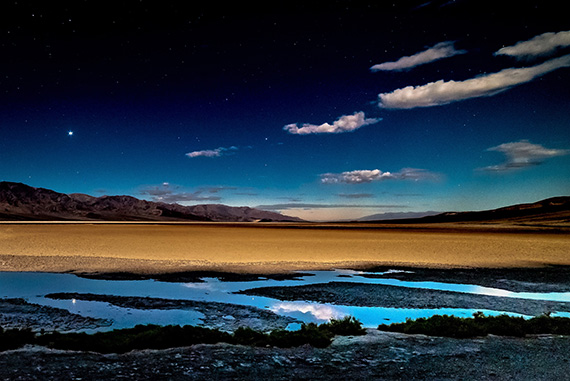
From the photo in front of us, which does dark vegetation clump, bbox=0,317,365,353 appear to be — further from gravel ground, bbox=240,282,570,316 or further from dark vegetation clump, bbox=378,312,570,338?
gravel ground, bbox=240,282,570,316

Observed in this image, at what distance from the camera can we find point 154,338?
873cm

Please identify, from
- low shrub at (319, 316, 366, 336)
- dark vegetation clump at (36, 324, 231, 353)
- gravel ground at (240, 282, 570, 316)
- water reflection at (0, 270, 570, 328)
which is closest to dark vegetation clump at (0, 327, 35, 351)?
dark vegetation clump at (36, 324, 231, 353)

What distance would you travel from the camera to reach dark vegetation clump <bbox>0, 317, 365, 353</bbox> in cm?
831

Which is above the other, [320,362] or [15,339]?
[15,339]

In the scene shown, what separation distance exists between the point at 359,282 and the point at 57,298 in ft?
38.9

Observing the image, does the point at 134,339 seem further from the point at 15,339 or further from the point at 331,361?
the point at 331,361

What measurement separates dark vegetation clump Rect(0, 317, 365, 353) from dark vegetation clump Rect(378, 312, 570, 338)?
152 cm

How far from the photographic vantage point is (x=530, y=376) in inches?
276

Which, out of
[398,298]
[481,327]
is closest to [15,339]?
[481,327]

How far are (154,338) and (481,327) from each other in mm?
7665

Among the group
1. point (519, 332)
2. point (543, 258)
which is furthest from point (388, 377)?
point (543, 258)

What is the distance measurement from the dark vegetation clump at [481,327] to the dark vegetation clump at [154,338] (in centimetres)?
152

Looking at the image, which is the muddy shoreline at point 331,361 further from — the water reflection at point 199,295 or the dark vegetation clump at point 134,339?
the water reflection at point 199,295

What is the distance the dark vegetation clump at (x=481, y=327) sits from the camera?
32.0 feet
